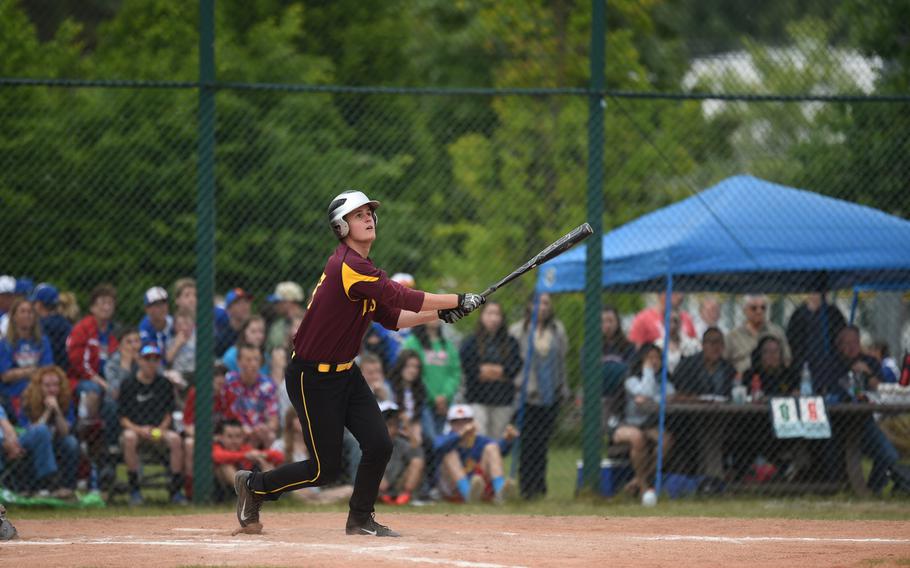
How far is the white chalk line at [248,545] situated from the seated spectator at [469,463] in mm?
3554

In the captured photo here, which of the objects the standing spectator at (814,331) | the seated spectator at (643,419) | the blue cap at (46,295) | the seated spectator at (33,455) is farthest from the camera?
the standing spectator at (814,331)

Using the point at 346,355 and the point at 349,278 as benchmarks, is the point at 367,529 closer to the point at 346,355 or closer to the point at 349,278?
the point at 346,355

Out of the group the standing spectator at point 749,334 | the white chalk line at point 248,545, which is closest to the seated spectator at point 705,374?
the standing spectator at point 749,334

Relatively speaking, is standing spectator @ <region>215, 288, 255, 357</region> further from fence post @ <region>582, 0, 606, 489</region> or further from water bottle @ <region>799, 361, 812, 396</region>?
water bottle @ <region>799, 361, 812, 396</region>

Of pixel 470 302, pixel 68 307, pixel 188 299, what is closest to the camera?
pixel 470 302

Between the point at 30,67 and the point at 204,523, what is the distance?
7.19 metres

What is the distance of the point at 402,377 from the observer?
1079 centimetres

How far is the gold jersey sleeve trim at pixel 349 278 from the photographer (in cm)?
679

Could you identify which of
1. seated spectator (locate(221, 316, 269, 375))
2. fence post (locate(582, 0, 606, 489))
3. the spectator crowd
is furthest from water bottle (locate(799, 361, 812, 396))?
seated spectator (locate(221, 316, 269, 375))

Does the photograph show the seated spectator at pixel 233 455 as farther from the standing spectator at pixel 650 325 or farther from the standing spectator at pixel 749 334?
the standing spectator at pixel 749 334

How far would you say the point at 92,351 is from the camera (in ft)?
34.6

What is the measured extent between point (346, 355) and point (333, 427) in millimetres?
411

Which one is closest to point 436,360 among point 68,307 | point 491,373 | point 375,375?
point 491,373

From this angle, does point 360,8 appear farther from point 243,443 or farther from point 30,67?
point 243,443
